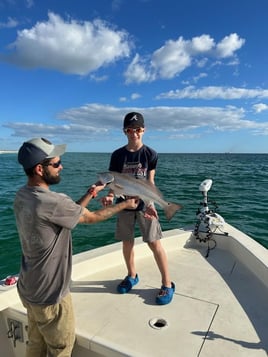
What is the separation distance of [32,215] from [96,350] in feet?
4.46

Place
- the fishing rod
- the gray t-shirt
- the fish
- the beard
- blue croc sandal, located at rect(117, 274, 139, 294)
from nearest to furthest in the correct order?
the gray t-shirt
the beard
the fish
blue croc sandal, located at rect(117, 274, 139, 294)
the fishing rod

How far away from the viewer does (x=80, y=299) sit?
3.37 meters

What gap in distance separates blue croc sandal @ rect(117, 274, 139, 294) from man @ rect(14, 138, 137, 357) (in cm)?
115

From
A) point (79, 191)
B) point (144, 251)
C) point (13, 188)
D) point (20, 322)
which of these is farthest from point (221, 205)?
point (13, 188)

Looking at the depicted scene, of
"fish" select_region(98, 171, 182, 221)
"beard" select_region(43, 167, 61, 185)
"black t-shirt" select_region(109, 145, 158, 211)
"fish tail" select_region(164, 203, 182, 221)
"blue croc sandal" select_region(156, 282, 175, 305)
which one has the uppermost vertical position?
"black t-shirt" select_region(109, 145, 158, 211)

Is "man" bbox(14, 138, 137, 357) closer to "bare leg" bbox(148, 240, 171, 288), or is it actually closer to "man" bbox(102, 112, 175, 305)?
"man" bbox(102, 112, 175, 305)

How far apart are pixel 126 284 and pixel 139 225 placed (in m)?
0.78

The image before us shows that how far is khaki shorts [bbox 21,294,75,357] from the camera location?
2.27m

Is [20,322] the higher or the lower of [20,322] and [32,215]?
the lower

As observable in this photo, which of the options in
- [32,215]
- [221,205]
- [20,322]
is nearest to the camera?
[32,215]

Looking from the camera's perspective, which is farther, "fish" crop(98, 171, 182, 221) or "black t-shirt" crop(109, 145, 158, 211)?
"black t-shirt" crop(109, 145, 158, 211)

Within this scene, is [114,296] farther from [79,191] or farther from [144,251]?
[79,191]

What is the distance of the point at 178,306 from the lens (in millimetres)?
3213

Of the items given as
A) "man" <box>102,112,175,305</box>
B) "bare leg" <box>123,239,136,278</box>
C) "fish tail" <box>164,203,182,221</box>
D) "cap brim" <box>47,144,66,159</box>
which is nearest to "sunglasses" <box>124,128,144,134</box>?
"man" <box>102,112,175,305</box>
